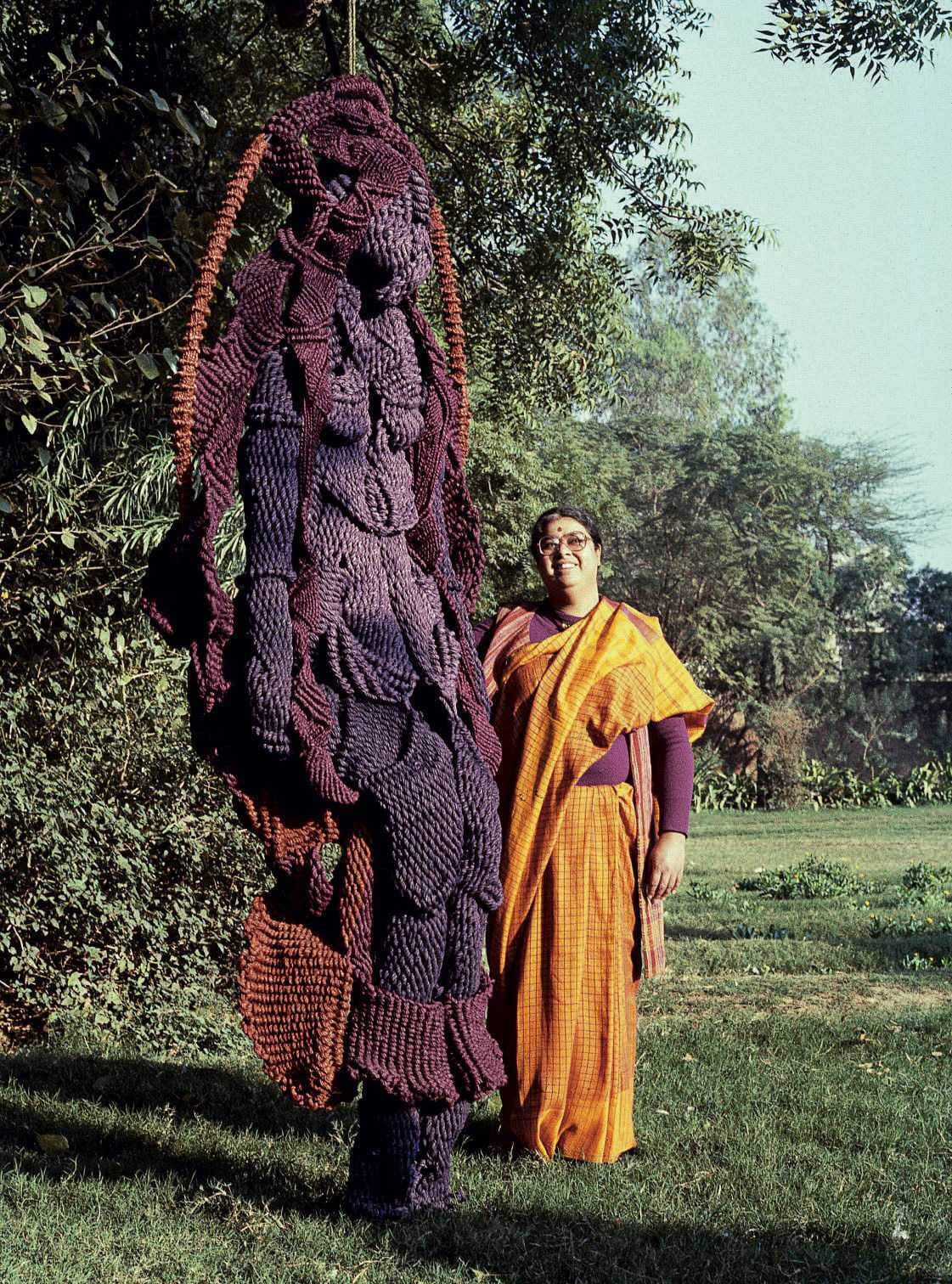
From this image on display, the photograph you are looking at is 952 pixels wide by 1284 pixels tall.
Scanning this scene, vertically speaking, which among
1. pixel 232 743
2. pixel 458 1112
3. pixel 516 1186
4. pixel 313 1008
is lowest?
pixel 516 1186

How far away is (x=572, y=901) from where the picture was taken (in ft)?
13.7

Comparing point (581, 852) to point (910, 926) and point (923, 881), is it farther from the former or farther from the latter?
point (923, 881)

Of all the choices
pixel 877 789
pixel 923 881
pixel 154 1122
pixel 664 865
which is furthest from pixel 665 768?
pixel 877 789

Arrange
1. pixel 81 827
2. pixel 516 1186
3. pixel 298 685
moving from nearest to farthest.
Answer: pixel 298 685, pixel 516 1186, pixel 81 827

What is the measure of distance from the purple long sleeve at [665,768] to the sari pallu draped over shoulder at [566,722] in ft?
0.12

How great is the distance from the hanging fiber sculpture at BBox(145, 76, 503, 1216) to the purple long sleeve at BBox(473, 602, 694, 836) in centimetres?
107

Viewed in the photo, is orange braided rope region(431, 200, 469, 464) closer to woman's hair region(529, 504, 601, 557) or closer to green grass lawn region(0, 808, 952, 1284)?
woman's hair region(529, 504, 601, 557)

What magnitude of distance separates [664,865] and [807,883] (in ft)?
24.1

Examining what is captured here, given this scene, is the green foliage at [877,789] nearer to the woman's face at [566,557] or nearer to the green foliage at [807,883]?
the green foliage at [807,883]

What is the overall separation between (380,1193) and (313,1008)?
1.75ft

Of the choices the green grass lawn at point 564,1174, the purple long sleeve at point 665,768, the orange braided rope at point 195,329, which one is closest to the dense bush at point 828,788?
the green grass lawn at point 564,1174

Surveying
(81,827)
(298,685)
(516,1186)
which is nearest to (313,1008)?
(298,685)

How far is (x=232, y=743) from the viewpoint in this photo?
10.0 feet

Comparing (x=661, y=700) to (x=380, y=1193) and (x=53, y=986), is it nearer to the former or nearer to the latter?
(x=380, y=1193)
